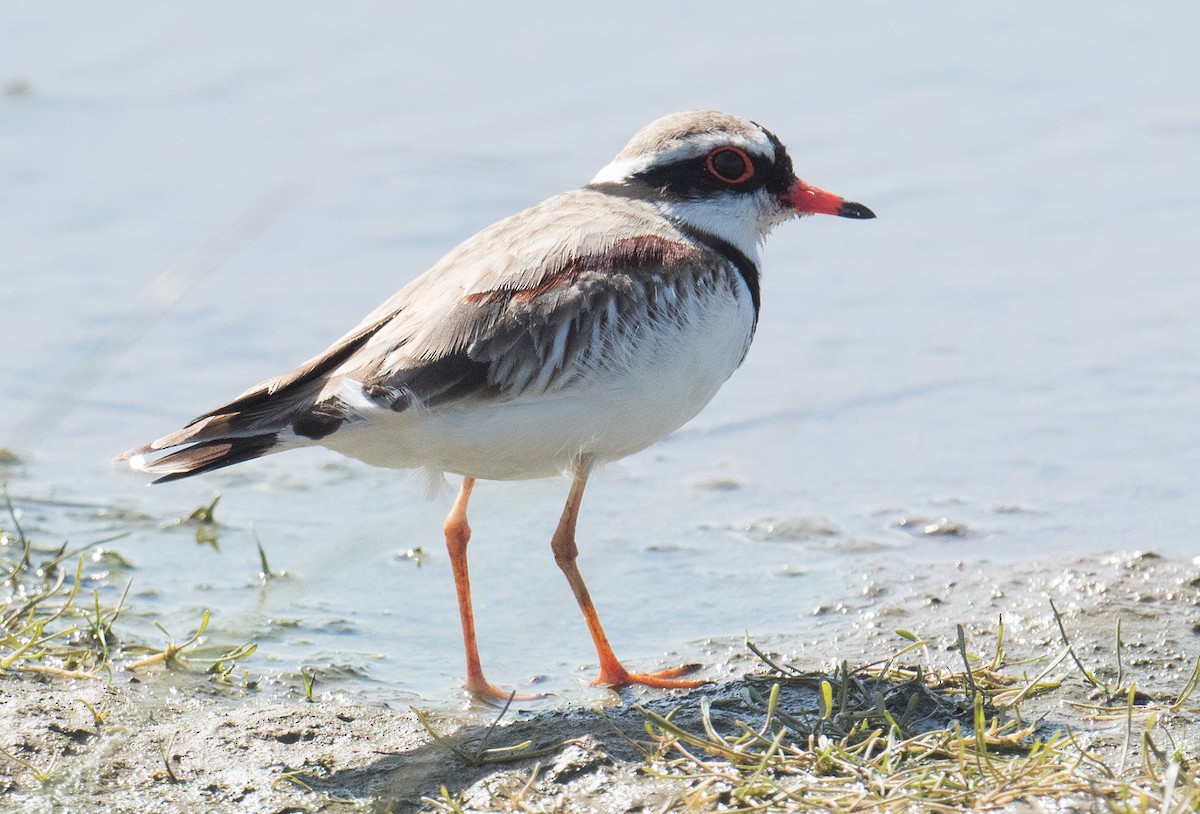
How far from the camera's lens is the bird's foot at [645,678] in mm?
5496

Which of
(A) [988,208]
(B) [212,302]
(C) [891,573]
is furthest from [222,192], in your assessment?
(C) [891,573]

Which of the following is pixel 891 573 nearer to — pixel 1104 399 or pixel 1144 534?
pixel 1144 534

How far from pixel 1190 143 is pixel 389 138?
5387 mm

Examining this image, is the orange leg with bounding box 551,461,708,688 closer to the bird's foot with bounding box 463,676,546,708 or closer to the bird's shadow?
the bird's foot with bounding box 463,676,546,708

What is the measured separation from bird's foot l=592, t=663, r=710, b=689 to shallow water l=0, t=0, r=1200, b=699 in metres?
0.20

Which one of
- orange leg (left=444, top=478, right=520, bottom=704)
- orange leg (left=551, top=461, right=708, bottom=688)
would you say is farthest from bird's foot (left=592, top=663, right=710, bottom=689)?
orange leg (left=444, top=478, right=520, bottom=704)

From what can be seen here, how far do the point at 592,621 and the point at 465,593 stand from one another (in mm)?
Result: 531

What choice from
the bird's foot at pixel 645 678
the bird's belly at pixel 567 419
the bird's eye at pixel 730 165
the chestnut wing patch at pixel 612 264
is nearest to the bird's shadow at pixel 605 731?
the bird's foot at pixel 645 678

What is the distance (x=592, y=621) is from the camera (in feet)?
18.7

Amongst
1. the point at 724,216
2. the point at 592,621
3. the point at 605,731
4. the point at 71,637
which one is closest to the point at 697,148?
the point at 724,216

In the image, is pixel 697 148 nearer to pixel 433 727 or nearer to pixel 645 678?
pixel 645 678

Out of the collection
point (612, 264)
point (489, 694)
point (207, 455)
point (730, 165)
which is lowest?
point (489, 694)

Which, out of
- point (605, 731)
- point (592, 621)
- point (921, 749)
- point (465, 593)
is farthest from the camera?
point (465, 593)

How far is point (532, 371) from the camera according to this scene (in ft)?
17.2
